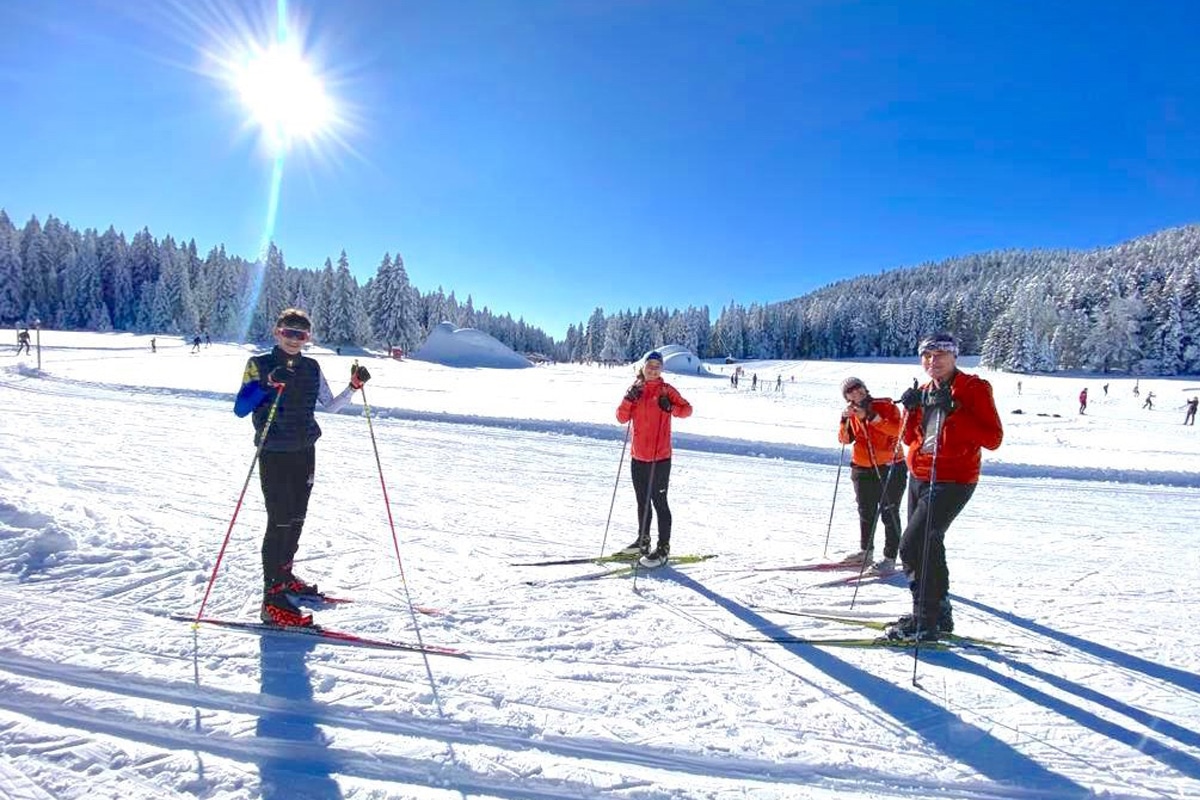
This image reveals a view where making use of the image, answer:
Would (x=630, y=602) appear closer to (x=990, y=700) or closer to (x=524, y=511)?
(x=990, y=700)

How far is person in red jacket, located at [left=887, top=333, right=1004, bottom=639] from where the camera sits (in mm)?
3863

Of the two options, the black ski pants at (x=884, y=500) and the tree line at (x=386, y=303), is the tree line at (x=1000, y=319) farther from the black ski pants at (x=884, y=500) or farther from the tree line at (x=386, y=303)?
the black ski pants at (x=884, y=500)

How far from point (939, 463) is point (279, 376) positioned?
485cm

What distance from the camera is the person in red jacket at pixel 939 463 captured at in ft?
12.7

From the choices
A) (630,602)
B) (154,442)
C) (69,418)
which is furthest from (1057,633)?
(69,418)

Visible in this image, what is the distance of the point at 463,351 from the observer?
52.2 meters

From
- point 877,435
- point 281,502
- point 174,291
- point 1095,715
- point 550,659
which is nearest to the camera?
point 1095,715

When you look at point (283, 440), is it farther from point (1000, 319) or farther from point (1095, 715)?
point (1000, 319)

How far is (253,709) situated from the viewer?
9.85ft

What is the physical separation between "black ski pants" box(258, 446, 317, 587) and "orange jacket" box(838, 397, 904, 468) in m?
5.19

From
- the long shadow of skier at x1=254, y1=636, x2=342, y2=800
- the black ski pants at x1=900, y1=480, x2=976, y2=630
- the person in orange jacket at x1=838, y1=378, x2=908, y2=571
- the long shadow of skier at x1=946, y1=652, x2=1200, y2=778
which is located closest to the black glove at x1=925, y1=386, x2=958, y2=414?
the black ski pants at x1=900, y1=480, x2=976, y2=630

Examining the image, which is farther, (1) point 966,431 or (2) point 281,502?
(2) point 281,502

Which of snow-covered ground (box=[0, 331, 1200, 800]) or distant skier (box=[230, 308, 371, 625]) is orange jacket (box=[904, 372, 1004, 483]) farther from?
distant skier (box=[230, 308, 371, 625])

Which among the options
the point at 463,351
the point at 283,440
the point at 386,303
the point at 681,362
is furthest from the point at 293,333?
the point at 681,362
